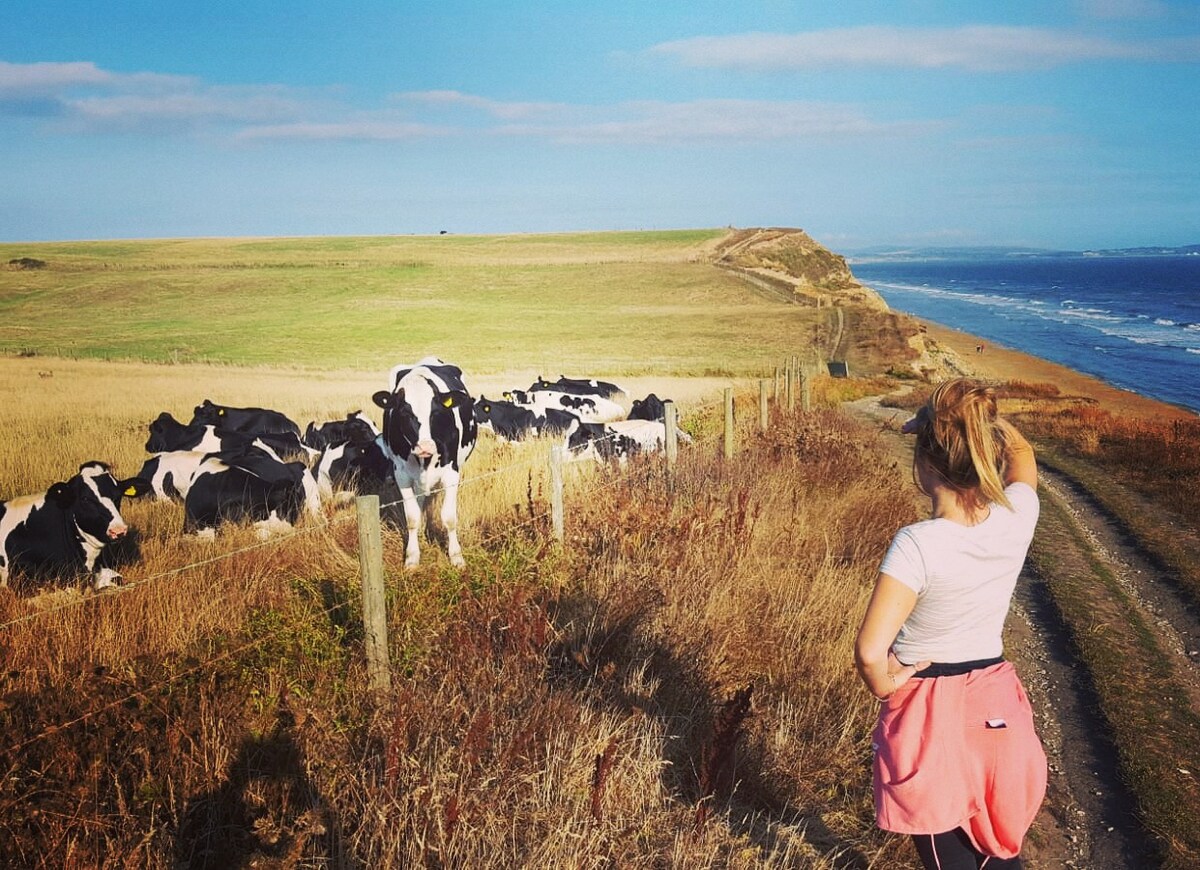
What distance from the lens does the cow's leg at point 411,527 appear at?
7478mm

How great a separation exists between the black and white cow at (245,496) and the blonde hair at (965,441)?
24.9 ft

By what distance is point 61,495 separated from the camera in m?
7.40

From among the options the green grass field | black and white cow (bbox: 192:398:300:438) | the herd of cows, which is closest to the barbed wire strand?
the herd of cows

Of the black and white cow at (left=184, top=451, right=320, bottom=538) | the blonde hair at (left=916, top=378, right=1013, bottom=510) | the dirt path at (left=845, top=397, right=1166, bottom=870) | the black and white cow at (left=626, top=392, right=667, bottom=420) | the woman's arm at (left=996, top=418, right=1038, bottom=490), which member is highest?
the blonde hair at (left=916, top=378, right=1013, bottom=510)

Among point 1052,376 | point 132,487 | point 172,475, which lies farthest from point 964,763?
point 1052,376

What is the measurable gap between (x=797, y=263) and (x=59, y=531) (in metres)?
95.7

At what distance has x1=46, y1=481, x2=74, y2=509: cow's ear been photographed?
7.38 m

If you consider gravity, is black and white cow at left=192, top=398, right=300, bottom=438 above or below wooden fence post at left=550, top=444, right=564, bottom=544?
below

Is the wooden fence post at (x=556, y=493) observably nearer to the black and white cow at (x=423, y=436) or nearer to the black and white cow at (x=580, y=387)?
the black and white cow at (x=423, y=436)

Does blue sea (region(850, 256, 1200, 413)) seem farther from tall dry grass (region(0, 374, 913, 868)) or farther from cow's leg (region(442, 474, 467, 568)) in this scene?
tall dry grass (region(0, 374, 913, 868))

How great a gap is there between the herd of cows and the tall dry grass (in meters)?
0.83

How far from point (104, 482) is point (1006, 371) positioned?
45.9 meters

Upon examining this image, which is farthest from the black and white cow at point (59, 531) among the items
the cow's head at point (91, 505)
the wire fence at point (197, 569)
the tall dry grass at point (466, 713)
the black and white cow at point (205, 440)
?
the black and white cow at point (205, 440)

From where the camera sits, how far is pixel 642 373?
122ft
